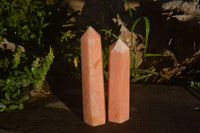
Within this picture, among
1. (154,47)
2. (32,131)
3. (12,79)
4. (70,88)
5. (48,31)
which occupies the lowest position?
(32,131)

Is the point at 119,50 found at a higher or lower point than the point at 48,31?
lower

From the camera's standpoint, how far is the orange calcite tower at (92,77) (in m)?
1.54

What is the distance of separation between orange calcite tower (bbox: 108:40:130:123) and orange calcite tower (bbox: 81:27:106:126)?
0.07 metres

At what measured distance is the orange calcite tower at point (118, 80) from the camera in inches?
61.3

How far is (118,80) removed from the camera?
62.9 inches

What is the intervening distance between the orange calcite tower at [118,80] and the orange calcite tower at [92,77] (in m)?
0.07

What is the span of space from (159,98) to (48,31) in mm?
1795

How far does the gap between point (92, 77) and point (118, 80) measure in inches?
6.8

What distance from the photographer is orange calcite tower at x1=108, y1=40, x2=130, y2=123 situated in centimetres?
156

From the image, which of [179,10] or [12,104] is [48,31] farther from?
[179,10]

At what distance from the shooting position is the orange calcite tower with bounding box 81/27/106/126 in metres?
→ 1.54

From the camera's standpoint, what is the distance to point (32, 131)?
163 centimetres

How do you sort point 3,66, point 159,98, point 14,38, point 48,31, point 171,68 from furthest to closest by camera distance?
point 48,31 < point 14,38 < point 171,68 < point 3,66 < point 159,98

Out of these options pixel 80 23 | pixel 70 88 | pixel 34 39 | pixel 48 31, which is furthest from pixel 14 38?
pixel 70 88
